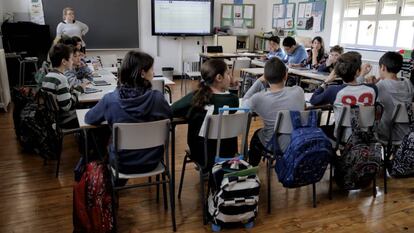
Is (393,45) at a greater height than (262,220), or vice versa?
(393,45)

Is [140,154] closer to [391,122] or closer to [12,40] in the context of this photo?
[391,122]

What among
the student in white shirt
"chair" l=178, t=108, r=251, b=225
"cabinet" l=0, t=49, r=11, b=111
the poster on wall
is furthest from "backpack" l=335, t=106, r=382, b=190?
the poster on wall

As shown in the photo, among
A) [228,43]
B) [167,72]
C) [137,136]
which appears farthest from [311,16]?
[137,136]

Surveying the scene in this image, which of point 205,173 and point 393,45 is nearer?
point 205,173

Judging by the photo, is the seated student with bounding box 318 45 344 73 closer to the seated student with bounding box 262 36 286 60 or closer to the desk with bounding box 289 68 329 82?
the desk with bounding box 289 68 329 82

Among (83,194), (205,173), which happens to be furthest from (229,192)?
(83,194)

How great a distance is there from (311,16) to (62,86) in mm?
5575

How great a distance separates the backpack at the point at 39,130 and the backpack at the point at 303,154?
1.86 metres

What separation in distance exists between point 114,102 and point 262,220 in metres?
1.27

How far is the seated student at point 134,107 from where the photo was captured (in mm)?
1978

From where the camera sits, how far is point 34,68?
6.27m

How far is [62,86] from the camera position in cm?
280

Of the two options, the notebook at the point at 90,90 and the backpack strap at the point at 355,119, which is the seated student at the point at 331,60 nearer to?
the backpack strap at the point at 355,119

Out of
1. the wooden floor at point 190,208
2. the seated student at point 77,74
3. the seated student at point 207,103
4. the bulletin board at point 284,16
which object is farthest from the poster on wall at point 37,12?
the seated student at point 207,103
